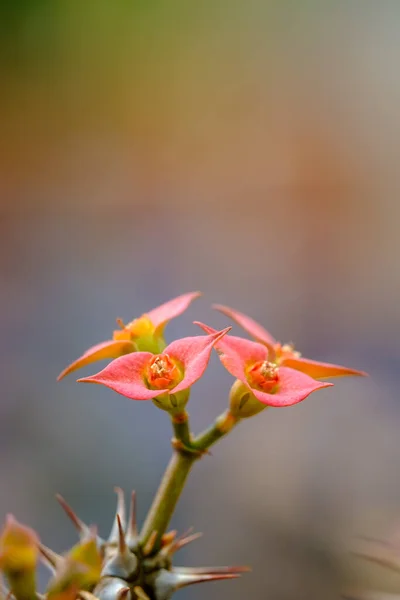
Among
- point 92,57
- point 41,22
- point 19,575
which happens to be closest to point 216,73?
point 92,57

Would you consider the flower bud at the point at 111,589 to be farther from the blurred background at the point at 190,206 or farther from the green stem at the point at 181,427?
the blurred background at the point at 190,206

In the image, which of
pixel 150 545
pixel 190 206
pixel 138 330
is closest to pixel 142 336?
pixel 138 330

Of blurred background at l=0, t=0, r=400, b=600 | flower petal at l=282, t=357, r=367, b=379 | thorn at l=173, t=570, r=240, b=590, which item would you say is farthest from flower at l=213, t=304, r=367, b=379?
blurred background at l=0, t=0, r=400, b=600

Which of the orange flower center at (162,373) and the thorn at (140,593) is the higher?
the orange flower center at (162,373)

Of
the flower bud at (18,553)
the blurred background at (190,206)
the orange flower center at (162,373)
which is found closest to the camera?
the flower bud at (18,553)

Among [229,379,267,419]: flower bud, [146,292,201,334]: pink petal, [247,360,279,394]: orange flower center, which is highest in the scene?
[146,292,201,334]: pink petal

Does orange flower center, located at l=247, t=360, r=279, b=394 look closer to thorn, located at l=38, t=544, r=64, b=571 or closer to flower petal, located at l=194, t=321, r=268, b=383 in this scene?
flower petal, located at l=194, t=321, r=268, b=383

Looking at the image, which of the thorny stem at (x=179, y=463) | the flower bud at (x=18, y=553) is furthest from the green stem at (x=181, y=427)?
the flower bud at (x=18, y=553)

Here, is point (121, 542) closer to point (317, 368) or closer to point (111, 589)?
point (111, 589)
